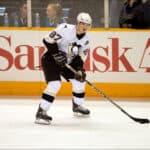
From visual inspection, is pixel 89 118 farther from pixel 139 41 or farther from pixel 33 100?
pixel 139 41

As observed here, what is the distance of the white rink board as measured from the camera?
618cm

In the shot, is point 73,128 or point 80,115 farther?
point 80,115

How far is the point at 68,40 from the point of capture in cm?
475

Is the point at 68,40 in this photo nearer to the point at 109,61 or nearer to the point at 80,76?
the point at 80,76

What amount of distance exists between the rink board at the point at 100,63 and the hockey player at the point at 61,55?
131 centimetres

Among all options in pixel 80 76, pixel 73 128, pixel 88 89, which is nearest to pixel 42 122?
pixel 73 128

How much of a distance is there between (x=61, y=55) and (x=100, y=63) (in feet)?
5.38

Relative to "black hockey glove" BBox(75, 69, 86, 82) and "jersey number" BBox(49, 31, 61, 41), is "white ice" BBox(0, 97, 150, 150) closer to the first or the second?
"black hockey glove" BBox(75, 69, 86, 82)

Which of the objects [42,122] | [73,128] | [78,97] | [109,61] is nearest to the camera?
[73,128]

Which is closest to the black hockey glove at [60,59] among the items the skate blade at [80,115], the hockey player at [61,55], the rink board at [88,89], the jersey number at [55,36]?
the hockey player at [61,55]

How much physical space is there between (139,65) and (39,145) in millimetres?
2579

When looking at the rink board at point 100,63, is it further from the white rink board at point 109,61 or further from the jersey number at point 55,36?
the jersey number at point 55,36

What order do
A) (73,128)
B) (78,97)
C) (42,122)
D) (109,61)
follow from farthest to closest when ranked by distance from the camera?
(109,61)
(78,97)
(42,122)
(73,128)

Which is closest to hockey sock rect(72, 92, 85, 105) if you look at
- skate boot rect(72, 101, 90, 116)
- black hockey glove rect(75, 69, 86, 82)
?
skate boot rect(72, 101, 90, 116)
